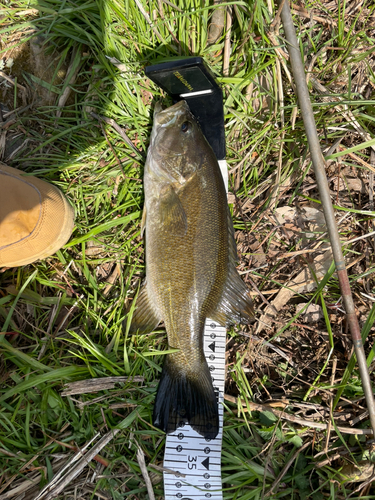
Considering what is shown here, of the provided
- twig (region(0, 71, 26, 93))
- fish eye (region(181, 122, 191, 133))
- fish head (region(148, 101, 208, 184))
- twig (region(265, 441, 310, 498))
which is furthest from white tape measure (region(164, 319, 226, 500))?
twig (region(0, 71, 26, 93))

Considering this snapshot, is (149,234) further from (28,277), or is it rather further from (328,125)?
(328,125)

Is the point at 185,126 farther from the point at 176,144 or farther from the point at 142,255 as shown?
the point at 142,255

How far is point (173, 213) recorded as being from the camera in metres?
2.40

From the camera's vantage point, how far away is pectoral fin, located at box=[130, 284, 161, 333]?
8.46 feet

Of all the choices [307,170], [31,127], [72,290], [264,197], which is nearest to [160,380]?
[72,290]

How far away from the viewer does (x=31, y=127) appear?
108 inches

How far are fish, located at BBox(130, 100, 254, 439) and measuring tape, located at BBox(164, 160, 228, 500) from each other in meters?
0.11

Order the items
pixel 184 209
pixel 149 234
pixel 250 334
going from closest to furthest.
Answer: pixel 184 209 < pixel 149 234 < pixel 250 334

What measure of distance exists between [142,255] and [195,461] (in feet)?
5.69

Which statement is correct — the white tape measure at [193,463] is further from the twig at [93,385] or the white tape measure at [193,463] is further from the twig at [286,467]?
the twig at [93,385]

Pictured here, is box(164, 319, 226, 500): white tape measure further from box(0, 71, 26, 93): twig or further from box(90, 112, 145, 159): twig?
box(0, 71, 26, 93): twig

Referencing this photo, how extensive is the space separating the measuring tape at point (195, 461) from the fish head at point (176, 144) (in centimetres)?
158

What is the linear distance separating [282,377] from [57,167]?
271 centimetres

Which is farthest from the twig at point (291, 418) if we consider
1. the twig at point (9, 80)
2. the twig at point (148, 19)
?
the twig at point (9, 80)
